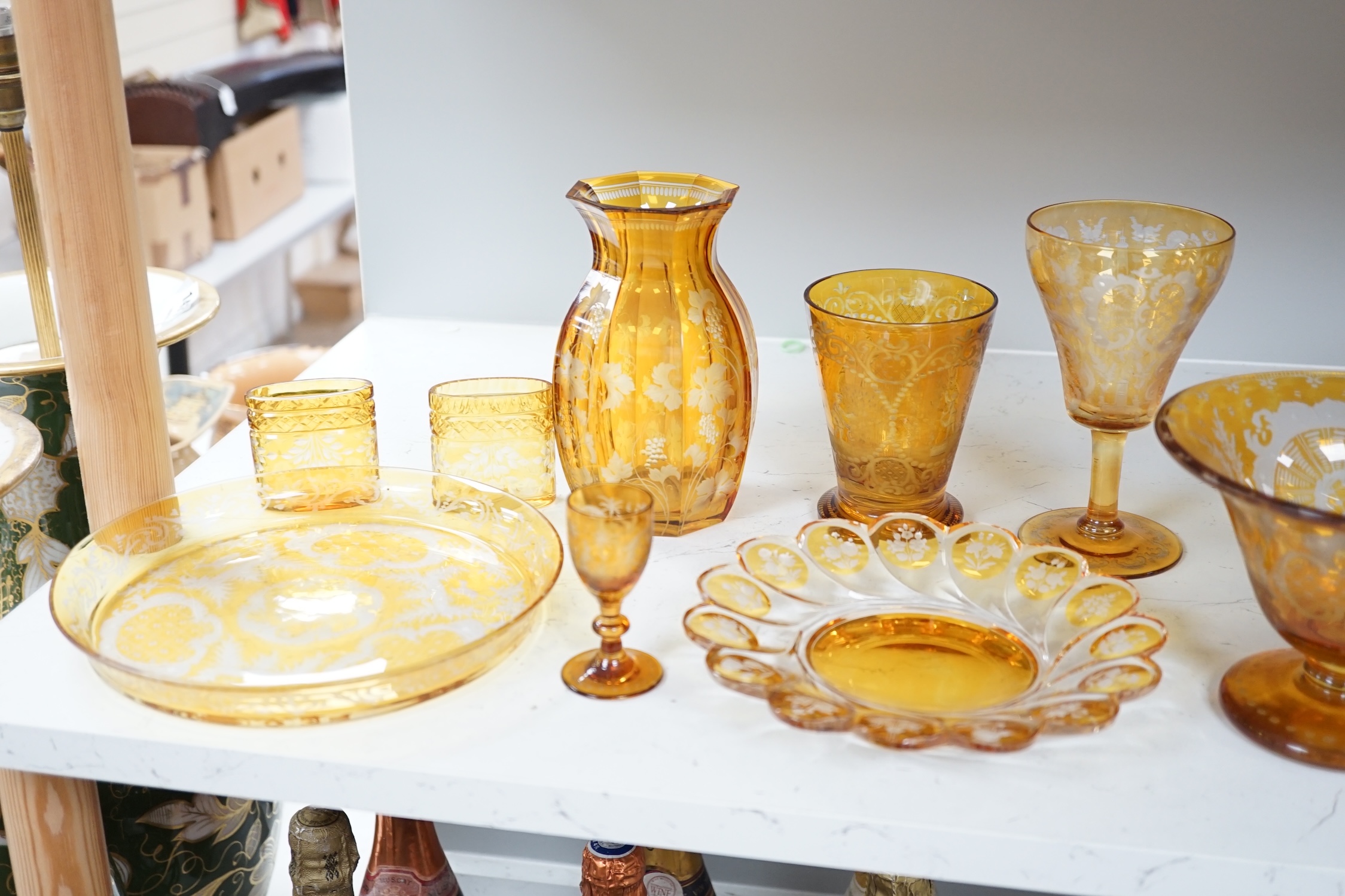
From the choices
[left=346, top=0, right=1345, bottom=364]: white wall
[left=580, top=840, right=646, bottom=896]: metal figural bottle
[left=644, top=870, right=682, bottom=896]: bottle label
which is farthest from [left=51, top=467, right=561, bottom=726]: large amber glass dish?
[left=346, top=0, right=1345, bottom=364]: white wall

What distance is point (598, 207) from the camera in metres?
0.80

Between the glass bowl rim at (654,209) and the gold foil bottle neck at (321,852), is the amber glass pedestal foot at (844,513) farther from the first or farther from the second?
the gold foil bottle neck at (321,852)

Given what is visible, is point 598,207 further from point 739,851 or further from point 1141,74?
point 1141,74

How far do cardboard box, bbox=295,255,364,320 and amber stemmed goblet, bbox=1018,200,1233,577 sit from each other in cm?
315

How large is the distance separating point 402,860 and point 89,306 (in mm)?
478

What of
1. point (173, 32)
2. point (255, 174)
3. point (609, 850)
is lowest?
point (609, 850)

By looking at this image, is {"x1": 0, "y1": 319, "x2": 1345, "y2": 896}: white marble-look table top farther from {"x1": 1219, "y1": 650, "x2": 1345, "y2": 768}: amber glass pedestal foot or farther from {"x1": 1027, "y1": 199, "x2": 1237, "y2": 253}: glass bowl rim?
{"x1": 1027, "y1": 199, "x2": 1237, "y2": 253}: glass bowl rim

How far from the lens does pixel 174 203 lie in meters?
2.65

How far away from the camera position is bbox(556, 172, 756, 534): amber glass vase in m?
0.83

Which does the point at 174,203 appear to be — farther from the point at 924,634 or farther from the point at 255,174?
the point at 924,634

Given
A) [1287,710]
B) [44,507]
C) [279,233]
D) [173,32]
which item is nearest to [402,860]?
[44,507]

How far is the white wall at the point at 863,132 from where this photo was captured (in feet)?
3.63

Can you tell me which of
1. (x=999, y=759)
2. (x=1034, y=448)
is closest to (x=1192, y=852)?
(x=999, y=759)

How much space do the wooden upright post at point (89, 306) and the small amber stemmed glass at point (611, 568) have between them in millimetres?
325
